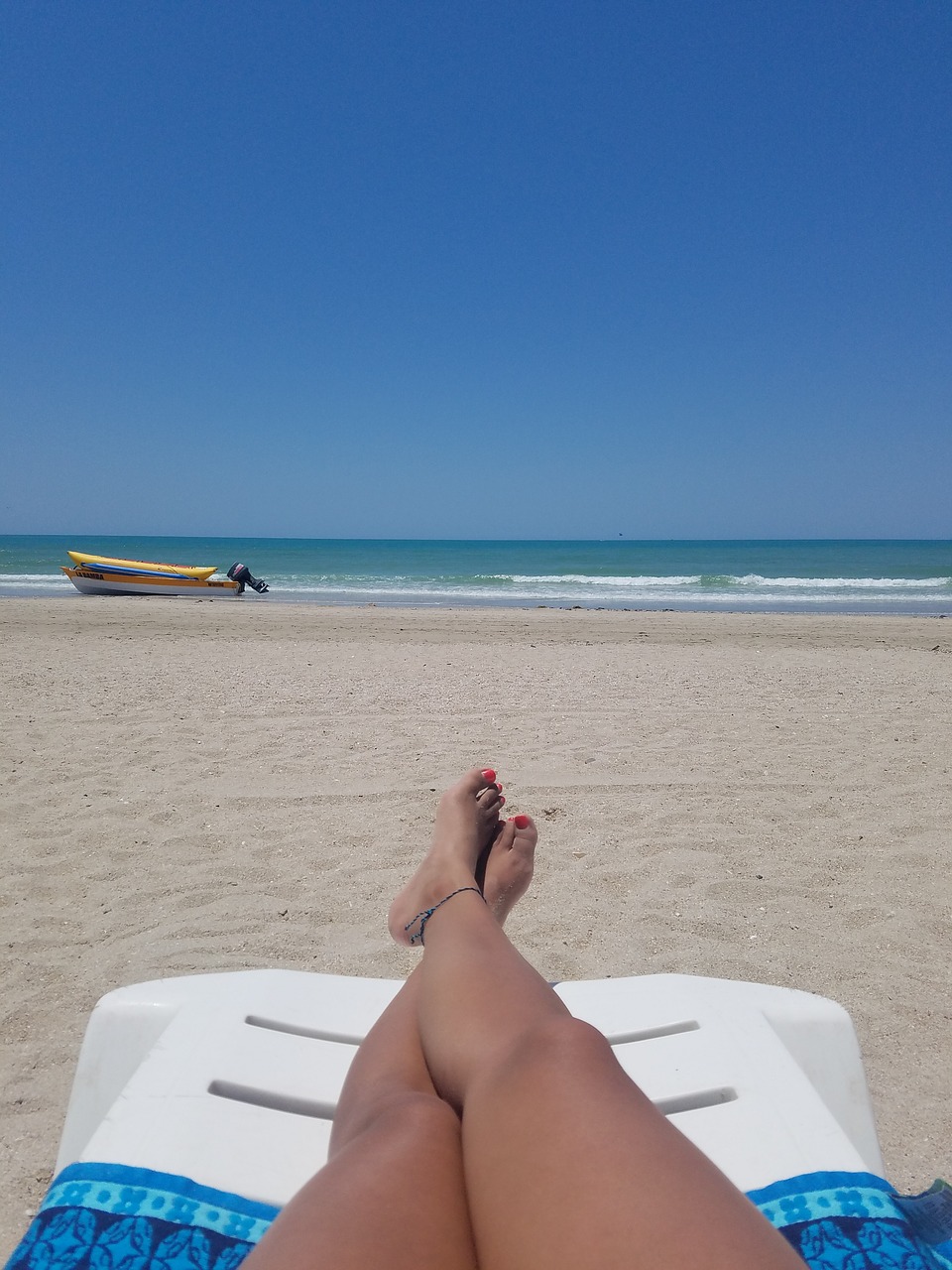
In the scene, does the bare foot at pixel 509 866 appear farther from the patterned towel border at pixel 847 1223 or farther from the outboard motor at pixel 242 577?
Answer: the outboard motor at pixel 242 577

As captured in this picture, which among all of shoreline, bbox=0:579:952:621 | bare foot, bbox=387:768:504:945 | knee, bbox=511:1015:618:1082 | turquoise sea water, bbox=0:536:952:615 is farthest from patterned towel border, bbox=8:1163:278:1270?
turquoise sea water, bbox=0:536:952:615

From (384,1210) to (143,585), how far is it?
555 inches

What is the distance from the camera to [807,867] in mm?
2346

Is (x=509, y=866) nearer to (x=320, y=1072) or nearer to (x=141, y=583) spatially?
(x=320, y=1072)

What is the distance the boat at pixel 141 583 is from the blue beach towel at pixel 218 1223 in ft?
44.1

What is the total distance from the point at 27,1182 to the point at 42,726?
280cm

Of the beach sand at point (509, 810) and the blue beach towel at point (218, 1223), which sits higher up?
the blue beach towel at point (218, 1223)

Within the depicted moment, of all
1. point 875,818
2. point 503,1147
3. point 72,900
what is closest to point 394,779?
point 72,900

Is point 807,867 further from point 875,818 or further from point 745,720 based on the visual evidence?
point 745,720

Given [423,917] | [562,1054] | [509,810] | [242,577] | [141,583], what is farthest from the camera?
[242,577]

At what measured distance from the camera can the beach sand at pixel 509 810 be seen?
68.3 inches

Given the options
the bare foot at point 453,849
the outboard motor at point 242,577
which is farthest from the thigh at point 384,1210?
the outboard motor at point 242,577

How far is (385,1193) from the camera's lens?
27.9 inches

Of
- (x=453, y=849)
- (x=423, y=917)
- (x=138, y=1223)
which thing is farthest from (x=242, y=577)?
(x=138, y=1223)
